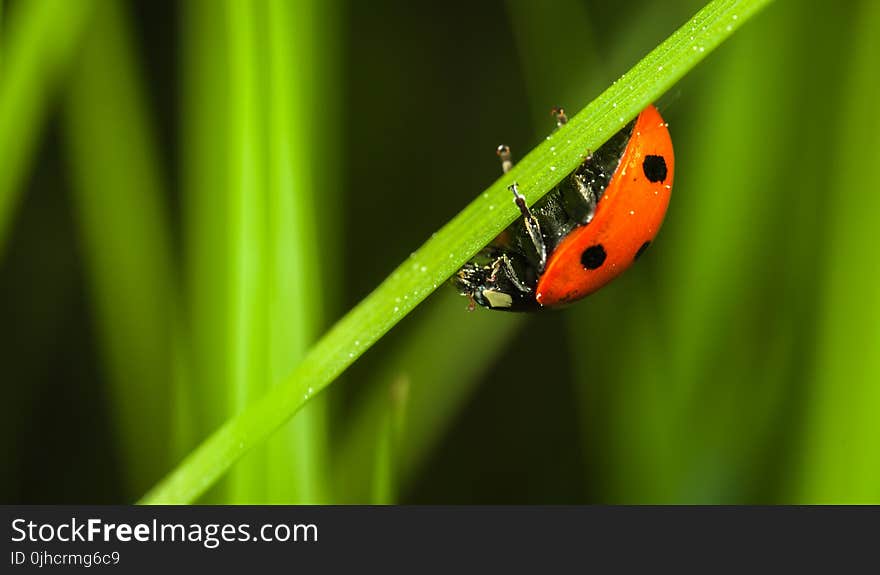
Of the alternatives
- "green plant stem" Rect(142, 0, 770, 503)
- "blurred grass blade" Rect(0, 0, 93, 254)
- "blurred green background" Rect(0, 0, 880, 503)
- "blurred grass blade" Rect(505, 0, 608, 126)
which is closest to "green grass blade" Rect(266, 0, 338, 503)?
"blurred green background" Rect(0, 0, 880, 503)

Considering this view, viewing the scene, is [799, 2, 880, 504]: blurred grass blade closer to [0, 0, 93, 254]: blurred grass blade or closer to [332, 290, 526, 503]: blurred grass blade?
[332, 290, 526, 503]: blurred grass blade

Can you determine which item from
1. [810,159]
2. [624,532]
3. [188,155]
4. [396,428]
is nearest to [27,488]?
[188,155]

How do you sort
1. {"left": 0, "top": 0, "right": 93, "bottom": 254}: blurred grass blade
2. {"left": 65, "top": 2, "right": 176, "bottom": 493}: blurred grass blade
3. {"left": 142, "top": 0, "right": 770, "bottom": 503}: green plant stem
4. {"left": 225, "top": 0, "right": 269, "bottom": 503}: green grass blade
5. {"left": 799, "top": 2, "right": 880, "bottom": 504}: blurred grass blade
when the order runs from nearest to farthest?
1. {"left": 142, "top": 0, "right": 770, "bottom": 503}: green plant stem
2. {"left": 225, "top": 0, "right": 269, "bottom": 503}: green grass blade
3. {"left": 799, "top": 2, "right": 880, "bottom": 504}: blurred grass blade
4. {"left": 0, "top": 0, "right": 93, "bottom": 254}: blurred grass blade
5. {"left": 65, "top": 2, "right": 176, "bottom": 493}: blurred grass blade

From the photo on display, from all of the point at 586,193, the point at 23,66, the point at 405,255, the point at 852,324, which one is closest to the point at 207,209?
the point at 23,66

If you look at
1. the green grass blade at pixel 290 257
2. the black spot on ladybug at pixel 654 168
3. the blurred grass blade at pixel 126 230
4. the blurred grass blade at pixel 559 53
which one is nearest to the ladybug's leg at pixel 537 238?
the black spot on ladybug at pixel 654 168

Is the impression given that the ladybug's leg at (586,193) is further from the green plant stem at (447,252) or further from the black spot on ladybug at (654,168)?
the green plant stem at (447,252)

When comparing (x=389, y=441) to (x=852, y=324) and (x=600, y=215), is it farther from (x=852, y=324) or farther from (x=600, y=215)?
(x=852, y=324)
